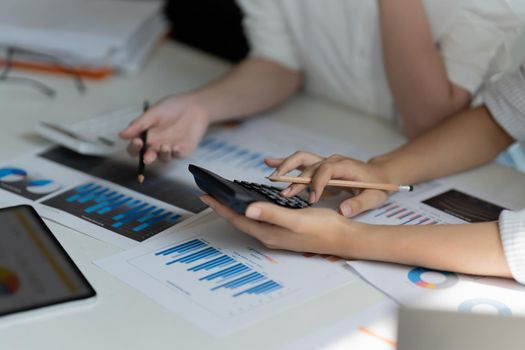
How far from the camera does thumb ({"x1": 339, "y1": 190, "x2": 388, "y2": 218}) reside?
3.14 feet

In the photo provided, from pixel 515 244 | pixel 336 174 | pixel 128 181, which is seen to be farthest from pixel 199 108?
pixel 515 244

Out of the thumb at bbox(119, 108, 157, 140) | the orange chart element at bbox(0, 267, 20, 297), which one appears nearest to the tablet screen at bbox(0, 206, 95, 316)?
the orange chart element at bbox(0, 267, 20, 297)

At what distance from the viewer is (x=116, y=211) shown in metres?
0.99

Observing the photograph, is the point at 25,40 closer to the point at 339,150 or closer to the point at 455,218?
the point at 339,150

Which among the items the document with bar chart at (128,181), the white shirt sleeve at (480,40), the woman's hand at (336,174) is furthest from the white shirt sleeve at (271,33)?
the woman's hand at (336,174)

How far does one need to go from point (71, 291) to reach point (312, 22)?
69 centimetres

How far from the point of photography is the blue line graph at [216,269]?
837mm

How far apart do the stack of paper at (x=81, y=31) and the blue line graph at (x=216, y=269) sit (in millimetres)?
653

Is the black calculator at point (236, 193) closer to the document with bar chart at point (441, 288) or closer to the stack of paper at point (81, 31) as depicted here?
the document with bar chart at point (441, 288)

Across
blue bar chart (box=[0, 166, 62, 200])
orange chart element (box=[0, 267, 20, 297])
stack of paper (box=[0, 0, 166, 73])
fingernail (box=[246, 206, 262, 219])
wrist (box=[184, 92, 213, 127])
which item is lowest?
orange chart element (box=[0, 267, 20, 297])

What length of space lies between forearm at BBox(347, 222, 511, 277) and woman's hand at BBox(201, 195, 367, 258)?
12mm

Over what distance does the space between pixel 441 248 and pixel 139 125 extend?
0.46 metres

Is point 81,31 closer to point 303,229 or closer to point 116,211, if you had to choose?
point 116,211

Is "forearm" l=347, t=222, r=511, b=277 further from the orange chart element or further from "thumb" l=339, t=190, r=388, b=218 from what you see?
the orange chart element
